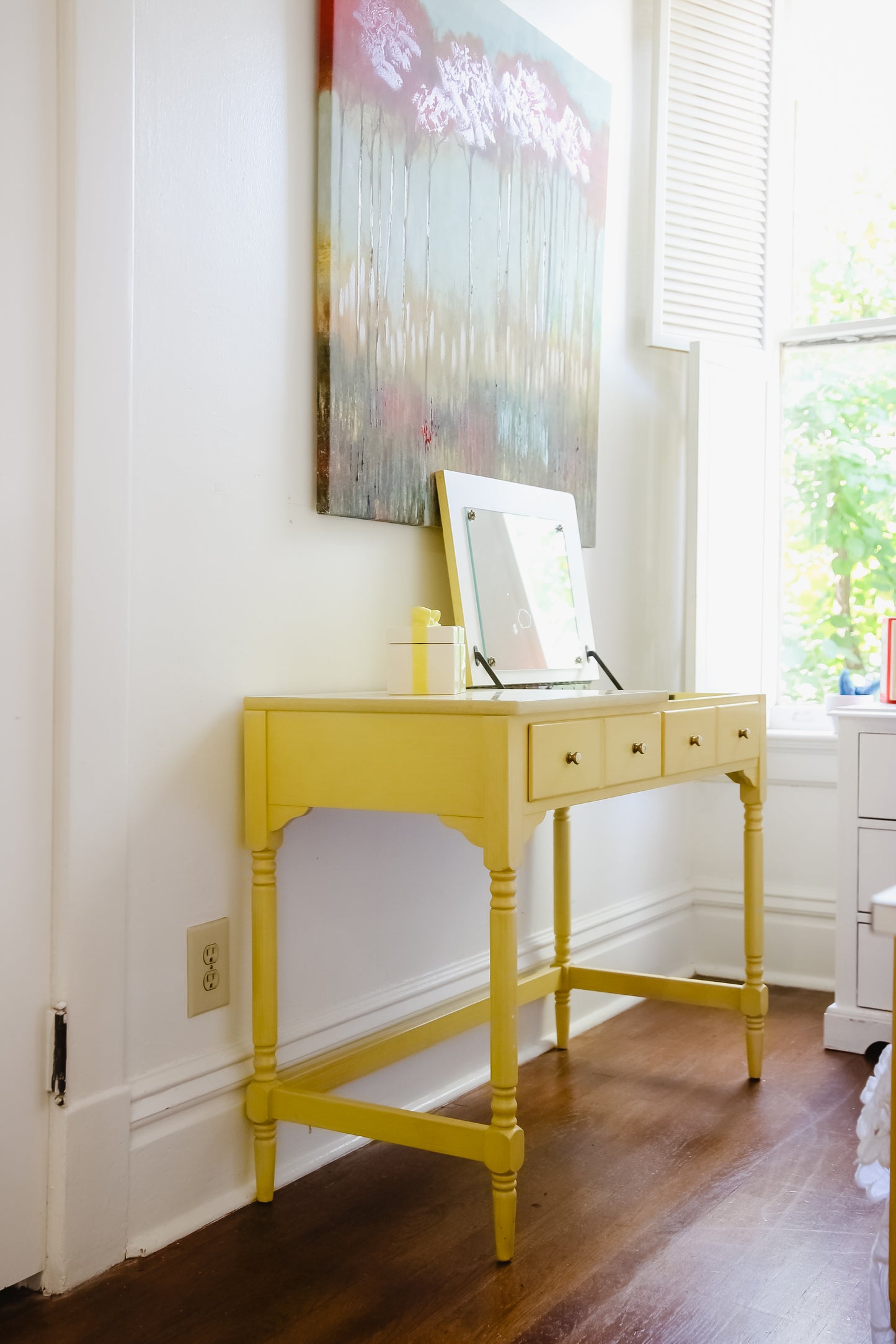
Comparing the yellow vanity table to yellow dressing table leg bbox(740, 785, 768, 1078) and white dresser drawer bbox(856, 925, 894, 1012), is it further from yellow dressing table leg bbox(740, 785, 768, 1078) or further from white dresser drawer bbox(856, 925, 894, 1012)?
white dresser drawer bbox(856, 925, 894, 1012)

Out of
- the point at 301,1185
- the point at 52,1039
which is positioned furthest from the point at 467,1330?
the point at 52,1039

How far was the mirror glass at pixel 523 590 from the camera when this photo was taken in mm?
2479

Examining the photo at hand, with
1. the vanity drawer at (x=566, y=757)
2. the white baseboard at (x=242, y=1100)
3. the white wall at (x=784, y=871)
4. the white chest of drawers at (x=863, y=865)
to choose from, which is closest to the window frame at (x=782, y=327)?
the white wall at (x=784, y=871)

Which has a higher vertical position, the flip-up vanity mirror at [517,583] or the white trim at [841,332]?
the white trim at [841,332]

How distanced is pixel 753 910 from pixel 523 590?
880mm

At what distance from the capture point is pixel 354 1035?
2.23 meters

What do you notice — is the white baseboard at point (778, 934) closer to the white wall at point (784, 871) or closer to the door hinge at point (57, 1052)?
the white wall at point (784, 871)

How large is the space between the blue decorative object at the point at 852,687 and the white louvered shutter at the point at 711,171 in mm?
1017

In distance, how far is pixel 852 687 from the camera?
3.34 metres

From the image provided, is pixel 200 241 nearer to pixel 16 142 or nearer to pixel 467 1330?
pixel 16 142

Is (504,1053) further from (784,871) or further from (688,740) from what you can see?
(784,871)

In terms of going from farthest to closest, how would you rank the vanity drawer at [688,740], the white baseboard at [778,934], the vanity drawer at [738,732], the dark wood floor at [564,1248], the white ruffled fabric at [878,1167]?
the white baseboard at [778,934] → the vanity drawer at [738,732] → the vanity drawer at [688,740] → the dark wood floor at [564,1248] → the white ruffled fabric at [878,1167]

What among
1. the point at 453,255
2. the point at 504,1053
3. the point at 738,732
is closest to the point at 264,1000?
the point at 504,1053

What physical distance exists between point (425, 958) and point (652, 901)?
1.14 m
